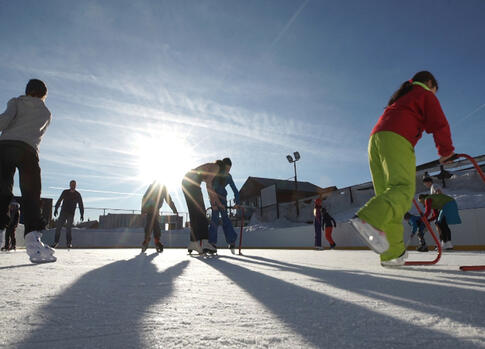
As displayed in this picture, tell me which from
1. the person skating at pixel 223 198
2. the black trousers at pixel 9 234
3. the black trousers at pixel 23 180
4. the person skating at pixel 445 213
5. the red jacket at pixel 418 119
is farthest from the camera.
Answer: the black trousers at pixel 9 234

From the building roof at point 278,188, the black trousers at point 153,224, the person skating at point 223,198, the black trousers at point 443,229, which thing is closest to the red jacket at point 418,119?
the person skating at point 223,198

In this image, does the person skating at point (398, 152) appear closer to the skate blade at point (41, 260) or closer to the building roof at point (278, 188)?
the skate blade at point (41, 260)

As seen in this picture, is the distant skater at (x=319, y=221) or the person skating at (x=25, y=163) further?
the distant skater at (x=319, y=221)

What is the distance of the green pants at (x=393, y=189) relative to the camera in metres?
2.13

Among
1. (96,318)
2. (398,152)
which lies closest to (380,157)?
(398,152)

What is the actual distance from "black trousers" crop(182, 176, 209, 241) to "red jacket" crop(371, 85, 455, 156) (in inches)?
119

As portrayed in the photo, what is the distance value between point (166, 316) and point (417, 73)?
2697 millimetres

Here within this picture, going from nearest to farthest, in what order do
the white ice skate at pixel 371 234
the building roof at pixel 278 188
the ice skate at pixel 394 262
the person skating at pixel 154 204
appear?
1. the white ice skate at pixel 371 234
2. the ice skate at pixel 394 262
3. the person skating at pixel 154 204
4. the building roof at pixel 278 188

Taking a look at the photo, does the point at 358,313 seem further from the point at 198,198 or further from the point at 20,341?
the point at 198,198

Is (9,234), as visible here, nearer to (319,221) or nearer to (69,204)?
(69,204)

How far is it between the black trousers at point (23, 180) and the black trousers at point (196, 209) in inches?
82.9

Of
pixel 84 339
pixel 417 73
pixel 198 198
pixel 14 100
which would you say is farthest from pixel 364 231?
pixel 14 100

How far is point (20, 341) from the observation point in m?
0.70

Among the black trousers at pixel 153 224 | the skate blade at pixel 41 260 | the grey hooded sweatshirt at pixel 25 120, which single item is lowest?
the skate blade at pixel 41 260
